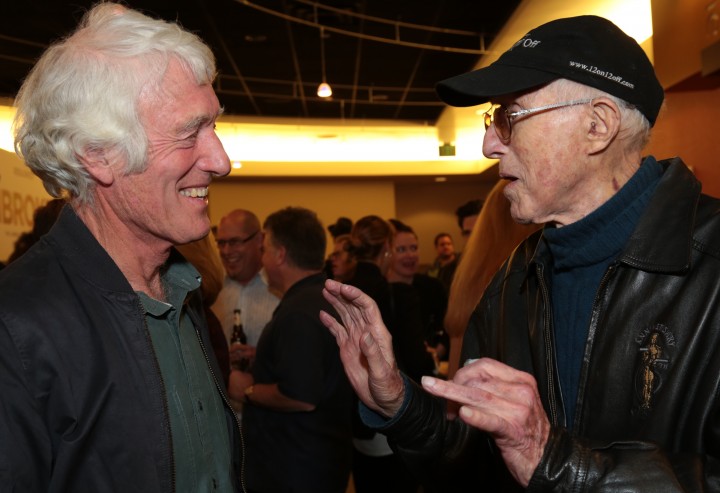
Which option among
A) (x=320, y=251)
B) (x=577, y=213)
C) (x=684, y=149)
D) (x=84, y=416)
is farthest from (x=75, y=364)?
(x=684, y=149)

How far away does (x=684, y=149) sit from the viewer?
14.7 ft

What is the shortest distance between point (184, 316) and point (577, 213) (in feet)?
3.55

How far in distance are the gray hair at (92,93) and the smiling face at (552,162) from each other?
0.84 m

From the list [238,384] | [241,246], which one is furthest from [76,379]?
[241,246]

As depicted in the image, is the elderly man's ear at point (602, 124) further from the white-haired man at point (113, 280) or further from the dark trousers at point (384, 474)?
the dark trousers at point (384, 474)

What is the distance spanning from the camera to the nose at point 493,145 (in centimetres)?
178

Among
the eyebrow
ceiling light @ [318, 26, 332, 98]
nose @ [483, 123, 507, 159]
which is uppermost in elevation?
ceiling light @ [318, 26, 332, 98]

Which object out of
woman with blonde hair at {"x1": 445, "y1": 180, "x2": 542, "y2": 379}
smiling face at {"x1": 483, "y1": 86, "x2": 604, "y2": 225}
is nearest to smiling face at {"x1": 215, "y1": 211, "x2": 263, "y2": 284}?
woman with blonde hair at {"x1": 445, "y1": 180, "x2": 542, "y2": 379}

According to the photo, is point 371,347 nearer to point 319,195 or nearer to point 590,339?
point 590,339

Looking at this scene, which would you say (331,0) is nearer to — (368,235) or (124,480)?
(368,235)

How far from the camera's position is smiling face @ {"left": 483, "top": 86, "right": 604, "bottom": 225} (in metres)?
1.65

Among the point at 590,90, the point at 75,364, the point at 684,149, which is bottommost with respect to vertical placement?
the point at 75,364

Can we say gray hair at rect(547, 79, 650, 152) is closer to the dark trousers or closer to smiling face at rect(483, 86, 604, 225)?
smiling face at rect(483, 86, 604, 225)

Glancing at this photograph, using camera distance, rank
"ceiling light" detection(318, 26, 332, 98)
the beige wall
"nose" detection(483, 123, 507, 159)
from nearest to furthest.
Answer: "nose" detection(483, 123, 507, 159)
"ceiling light" detection(318, 26, 332, 98)
the beige wall
